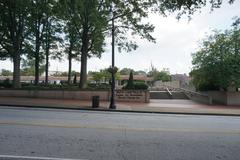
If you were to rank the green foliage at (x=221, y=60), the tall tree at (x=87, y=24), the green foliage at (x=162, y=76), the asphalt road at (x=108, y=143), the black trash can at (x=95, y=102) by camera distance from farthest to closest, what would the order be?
the green foliage at (x=162, y=76) < the green foliage at (x=221, y=60) < the tall tree at (x=87, y=24) < the black trash can at (x=95, y=102) < the asphalt road at (x=108, y=143)

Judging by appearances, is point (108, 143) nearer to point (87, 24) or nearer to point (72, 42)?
point (87, 24)

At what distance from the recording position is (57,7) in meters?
31.8

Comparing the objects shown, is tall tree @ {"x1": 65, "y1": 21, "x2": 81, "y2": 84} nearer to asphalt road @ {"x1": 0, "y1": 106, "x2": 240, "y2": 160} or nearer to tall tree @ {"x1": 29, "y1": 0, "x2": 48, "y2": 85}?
tall tree @ {"x1": 29, "y1": 0, "x2": 48, "y2": 85}

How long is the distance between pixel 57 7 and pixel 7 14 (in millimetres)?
9094

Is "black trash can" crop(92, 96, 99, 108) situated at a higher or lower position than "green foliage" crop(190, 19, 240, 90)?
lower

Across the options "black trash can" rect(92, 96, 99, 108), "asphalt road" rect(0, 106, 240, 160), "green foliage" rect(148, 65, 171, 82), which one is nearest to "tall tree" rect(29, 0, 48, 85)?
"black trash can" rect(92, 96, 99, 108)

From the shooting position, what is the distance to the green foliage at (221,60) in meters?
35.9

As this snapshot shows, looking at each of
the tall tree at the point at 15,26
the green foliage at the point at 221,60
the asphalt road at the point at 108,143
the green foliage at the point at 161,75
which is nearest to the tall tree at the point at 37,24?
the tall tree at the point at 15,26

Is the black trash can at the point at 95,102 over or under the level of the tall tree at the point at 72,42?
under

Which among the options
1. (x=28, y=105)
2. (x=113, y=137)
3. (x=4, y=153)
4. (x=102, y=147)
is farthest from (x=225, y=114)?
(x=4, y=153)

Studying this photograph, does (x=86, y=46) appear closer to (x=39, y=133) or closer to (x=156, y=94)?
(x=156, y=94)

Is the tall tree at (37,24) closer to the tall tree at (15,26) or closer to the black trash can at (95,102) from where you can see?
the tall tree at (15,26)

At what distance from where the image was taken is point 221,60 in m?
36.6

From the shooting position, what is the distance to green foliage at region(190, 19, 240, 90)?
118 ft
